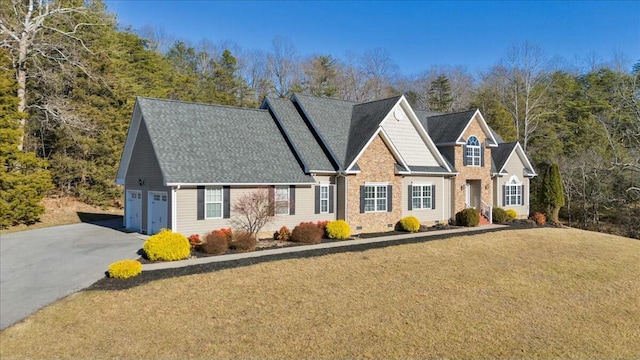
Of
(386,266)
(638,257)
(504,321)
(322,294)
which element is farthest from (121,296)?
(638,257)

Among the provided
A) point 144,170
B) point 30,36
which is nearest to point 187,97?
point 30,36

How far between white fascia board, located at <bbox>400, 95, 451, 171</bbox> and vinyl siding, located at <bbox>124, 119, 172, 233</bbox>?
14150 mm

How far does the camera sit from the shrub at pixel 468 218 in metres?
25.6

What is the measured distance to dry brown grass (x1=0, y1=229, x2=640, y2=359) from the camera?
799 centimetres

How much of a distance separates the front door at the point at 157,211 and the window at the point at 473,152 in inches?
767

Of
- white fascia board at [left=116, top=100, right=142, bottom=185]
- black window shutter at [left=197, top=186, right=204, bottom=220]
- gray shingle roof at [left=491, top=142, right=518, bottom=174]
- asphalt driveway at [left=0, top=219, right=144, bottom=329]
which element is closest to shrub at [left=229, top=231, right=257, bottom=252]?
black window shutter at [left=197, top=186, right=204, bottom=220]

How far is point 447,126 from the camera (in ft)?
92.0

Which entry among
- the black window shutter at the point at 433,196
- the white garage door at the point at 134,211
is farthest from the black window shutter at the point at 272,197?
the black window shutter at the point at 433,196

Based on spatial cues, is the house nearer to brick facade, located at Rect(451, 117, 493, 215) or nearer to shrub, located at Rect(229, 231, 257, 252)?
brick facade, located at Rect(451, 117, 493, 215)

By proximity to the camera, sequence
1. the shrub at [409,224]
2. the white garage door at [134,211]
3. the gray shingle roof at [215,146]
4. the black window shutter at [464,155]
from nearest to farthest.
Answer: the gray shingle roof at [215,146] < the white garage door at [134,211] < the shrub at [409,224] < the black window shutter at [464,155]

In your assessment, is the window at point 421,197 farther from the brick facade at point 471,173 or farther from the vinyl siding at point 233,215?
the vinyl siding at point 233,215

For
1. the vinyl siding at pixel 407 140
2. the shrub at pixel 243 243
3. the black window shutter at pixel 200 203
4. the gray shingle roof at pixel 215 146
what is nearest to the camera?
the shrub at pixel 243 243

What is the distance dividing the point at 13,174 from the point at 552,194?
36.4 m

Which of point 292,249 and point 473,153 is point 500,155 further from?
point 292,249
